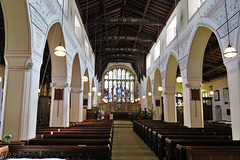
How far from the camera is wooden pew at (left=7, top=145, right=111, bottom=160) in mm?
3273

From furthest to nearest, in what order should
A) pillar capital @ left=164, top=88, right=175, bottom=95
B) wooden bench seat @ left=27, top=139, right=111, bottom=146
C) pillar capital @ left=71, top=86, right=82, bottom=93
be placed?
pillar capital @ left=164, top=88, right=175, bottom=95
pillar capital @ left=71, top=86, right=82, bottom=93
wooden bench seat @ left=27, top=139, right=111, bottom=146

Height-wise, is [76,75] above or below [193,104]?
above

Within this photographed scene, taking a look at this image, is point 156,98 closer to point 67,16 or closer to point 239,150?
point 67,16

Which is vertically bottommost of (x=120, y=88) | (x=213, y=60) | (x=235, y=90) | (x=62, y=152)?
(x=62, y=152)

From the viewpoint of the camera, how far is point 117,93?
25500 mm

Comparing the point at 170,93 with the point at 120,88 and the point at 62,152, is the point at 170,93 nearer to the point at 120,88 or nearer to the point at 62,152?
the point at 62,152

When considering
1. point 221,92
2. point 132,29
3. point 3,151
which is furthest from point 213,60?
point 3,151

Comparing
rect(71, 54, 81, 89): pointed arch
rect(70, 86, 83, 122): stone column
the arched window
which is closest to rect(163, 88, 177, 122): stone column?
rect(70, 86, 83, 122): stone column

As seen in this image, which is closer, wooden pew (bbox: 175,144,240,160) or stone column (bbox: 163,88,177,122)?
wooden pew (bbox: 175,144,240,160)

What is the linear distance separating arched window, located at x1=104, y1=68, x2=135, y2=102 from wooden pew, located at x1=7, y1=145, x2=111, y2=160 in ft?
71.6

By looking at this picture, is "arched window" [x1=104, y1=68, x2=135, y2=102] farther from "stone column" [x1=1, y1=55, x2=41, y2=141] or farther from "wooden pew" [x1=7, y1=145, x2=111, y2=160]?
"wooden pew" [x1=7, y1=145, x2=111, y2=160]

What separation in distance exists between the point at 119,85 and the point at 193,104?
17759mm

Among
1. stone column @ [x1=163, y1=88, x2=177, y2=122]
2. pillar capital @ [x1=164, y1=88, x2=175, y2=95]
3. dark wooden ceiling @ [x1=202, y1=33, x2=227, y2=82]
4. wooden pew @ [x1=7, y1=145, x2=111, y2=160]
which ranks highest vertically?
dark wooden ceiling @ [x1=202, y1=33, x2=227, y2=82]

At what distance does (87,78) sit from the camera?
34.1 ft
